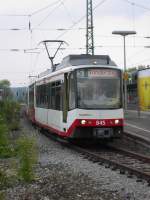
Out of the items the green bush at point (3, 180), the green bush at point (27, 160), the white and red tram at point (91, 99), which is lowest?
the green bush at point (3, 180)

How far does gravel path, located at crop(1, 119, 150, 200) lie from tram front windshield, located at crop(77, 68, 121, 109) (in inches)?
155

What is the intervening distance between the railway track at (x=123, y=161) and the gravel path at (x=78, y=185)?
A: 0.31 metres

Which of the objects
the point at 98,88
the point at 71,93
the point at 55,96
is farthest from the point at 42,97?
the point at 98,88

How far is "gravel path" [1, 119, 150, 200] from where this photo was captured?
9719mm

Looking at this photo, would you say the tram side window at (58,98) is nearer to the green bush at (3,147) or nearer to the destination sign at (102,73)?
the destination sign at (102,73)

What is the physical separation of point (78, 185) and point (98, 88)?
8.41 meters

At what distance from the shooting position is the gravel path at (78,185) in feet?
31.9

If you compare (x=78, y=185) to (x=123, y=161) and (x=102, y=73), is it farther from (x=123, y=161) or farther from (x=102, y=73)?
(x=102, y=73)

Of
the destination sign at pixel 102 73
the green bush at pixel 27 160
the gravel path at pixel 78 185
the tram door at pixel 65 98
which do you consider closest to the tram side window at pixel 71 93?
the tram door at pixel 65 98

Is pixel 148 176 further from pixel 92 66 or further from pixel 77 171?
pixel 92 66

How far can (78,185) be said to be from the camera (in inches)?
429

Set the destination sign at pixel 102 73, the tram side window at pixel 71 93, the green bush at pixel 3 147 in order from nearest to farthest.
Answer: the green bush at pixel 3 147 → the tram side window at pixel 71 93 → the destination sign at pixel 102 73

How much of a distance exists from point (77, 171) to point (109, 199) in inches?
154

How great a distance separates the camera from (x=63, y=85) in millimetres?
20000
